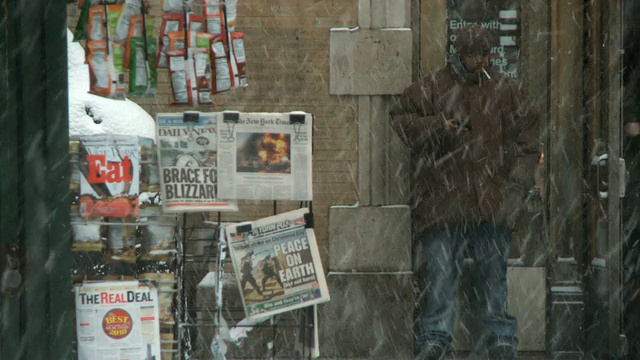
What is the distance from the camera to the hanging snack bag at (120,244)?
5258 mm

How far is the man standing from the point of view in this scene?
264 inches

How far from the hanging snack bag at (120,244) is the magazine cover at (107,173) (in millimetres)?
113

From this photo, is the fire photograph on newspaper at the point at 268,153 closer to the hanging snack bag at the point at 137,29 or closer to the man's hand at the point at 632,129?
the hanging snack bag at the point at 137,29

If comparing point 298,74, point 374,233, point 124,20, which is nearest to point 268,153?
point 124,20

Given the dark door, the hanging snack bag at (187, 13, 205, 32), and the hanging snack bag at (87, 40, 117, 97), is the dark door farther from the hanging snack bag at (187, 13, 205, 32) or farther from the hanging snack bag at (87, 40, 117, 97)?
the hanging snack bag at (187, 13, 205, 32)

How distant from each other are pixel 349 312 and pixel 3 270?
178 inches

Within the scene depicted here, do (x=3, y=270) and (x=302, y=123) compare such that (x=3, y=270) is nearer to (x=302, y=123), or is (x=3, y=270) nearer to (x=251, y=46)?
(x=302, y=123)

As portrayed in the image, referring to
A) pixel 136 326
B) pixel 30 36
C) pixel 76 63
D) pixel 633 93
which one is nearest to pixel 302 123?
pixel 136 326

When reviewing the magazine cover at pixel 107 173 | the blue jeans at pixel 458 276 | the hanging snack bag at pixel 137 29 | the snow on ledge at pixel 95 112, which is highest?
the hanging snack bag at pixel 137 29

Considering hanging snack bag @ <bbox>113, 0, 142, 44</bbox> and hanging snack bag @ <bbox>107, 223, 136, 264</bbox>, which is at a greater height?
hanging snack bag @ <bbox>113, 0, 142, 44</bbox>

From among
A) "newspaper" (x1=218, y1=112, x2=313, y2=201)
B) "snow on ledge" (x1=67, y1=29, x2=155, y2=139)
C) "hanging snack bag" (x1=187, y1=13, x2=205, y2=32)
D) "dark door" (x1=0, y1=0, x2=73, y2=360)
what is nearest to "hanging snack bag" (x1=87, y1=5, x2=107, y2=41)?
"hanging snack bag" (x1=187, y1=13, x2=205, y2=32)

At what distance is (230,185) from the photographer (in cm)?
551

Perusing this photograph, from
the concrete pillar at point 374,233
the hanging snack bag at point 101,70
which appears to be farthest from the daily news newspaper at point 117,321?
the concrete pillar at point 374,233

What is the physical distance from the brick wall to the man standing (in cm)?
74
